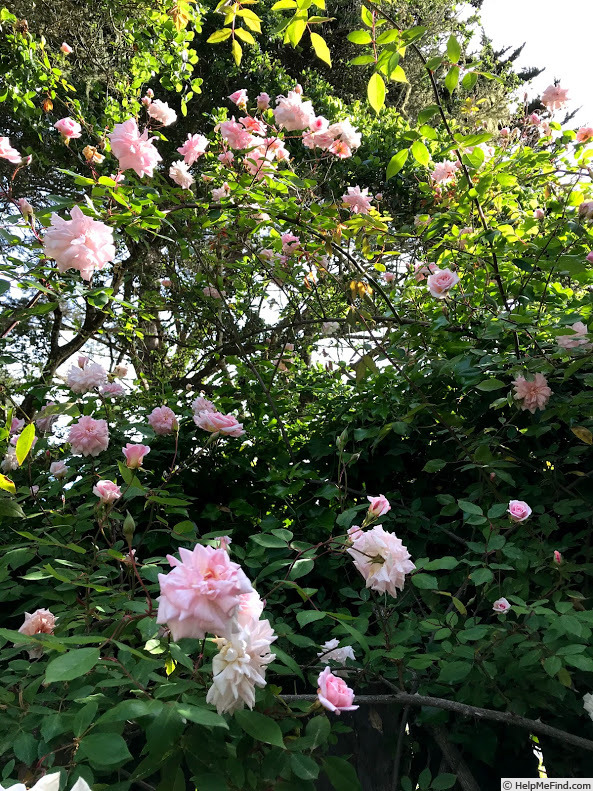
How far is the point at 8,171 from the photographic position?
498 cm

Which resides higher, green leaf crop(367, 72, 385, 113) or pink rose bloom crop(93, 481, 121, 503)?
green leaf crop(367, 72, 385, 113)

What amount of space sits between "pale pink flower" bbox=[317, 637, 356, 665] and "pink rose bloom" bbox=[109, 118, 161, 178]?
124 centimetres

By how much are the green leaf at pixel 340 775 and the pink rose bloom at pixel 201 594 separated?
0.92ft

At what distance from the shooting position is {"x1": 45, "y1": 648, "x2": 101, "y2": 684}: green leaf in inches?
24.5

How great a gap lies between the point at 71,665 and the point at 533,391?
4.10 ft

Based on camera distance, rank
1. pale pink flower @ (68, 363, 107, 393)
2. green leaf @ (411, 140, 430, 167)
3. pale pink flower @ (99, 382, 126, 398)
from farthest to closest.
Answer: pale pink flower @ (99, 382, 126, 398) → pale pink flower @ (68, 363, 107, 393) → green leaf @ (411, 140, 430, 167)

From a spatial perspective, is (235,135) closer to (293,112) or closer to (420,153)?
(293,112)

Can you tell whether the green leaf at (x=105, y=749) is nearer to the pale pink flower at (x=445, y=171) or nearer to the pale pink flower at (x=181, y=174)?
the pale pink flower at (x=181, y=174)

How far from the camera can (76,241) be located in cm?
120

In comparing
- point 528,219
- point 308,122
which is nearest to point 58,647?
point 528,219

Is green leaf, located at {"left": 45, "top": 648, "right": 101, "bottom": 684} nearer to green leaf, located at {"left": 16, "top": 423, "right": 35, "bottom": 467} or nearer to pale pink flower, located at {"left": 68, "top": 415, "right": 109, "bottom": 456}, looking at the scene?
green leaf, located at {"left": 16, "top": 423, "right": 35, "bottom": 467}

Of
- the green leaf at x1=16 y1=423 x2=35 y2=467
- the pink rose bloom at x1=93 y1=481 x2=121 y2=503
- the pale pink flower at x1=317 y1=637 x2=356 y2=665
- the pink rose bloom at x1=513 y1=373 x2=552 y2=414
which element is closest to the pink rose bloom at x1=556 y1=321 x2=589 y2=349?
the pink rose bloom at x1=513 y1=373 x2=552 y2=414

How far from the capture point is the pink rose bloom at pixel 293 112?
1.98 meters

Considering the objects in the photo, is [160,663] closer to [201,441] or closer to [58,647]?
[58,647]
